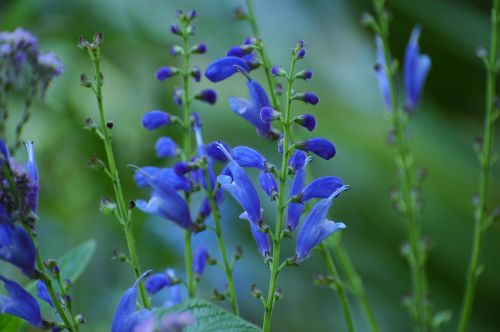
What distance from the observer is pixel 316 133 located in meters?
1.32

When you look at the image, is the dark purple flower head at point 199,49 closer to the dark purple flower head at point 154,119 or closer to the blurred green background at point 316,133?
the dark purple flower head at point 154,119

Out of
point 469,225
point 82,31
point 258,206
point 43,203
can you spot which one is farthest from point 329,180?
point 469,225

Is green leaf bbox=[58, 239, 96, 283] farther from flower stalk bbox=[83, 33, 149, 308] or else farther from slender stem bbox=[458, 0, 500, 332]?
slender stem bbox=[458, 0, 500, 332]

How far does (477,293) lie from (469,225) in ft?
0.48

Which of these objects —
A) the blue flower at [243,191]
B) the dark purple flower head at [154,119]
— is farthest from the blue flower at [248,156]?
the dark purple flower head at [154,119]

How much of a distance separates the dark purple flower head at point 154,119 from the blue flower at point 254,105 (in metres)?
0.07

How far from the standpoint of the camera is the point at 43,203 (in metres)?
1.03

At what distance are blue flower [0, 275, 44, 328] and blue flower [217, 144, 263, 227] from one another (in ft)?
0.41

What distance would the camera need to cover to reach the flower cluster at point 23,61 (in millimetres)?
523

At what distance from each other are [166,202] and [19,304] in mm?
119

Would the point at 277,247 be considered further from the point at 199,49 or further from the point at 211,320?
the point at 199,49

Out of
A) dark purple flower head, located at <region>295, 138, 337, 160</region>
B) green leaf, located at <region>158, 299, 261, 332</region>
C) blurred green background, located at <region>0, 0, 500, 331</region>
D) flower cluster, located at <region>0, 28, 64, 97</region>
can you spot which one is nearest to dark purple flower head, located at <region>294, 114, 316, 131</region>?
dark purple flower head, located at <region>295, 138, 337, 160</region>

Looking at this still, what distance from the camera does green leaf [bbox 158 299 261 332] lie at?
1.24 feet

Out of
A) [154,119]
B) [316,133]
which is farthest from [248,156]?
[316,133]
